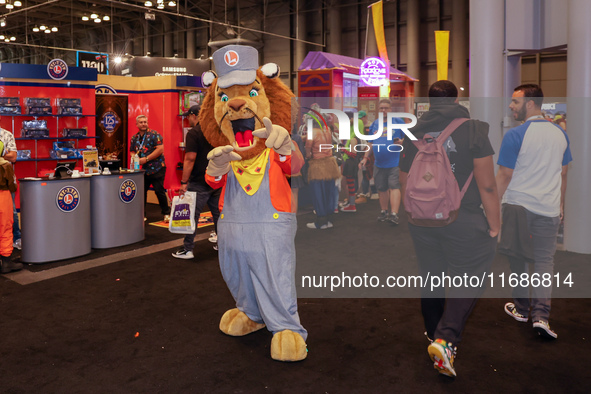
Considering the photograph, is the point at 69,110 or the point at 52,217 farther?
the point at 69,110

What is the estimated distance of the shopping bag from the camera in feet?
15.7

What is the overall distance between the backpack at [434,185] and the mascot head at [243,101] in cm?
84

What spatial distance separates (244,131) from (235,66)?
0.37 meters

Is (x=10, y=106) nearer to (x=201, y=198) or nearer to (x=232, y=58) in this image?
(x=201, y=198)

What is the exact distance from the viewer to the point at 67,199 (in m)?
5.15

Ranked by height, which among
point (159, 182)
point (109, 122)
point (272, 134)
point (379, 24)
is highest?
point (379, 24)

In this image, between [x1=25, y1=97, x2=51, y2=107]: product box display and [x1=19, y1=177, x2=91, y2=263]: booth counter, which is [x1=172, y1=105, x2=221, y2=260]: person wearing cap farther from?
[x1=25, y1=97, x2=51, y2=107]: product box display

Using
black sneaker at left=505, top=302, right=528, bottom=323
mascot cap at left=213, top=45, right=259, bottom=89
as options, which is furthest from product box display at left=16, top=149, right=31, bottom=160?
black sneaker at left=505, top=302, right=528, bottom=323

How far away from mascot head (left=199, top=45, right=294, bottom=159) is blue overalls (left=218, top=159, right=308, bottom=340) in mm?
224

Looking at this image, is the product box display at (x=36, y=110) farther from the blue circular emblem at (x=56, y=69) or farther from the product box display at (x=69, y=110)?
the blue circular emblem at (x=56, y=69)

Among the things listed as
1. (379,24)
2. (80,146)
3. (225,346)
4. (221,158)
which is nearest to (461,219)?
(221,158)

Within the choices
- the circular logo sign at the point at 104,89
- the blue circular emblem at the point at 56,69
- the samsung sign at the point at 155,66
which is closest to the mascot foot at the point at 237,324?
the blue circular emblem at the point at 56,69

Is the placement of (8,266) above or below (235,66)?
below

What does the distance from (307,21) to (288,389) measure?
1928cm
